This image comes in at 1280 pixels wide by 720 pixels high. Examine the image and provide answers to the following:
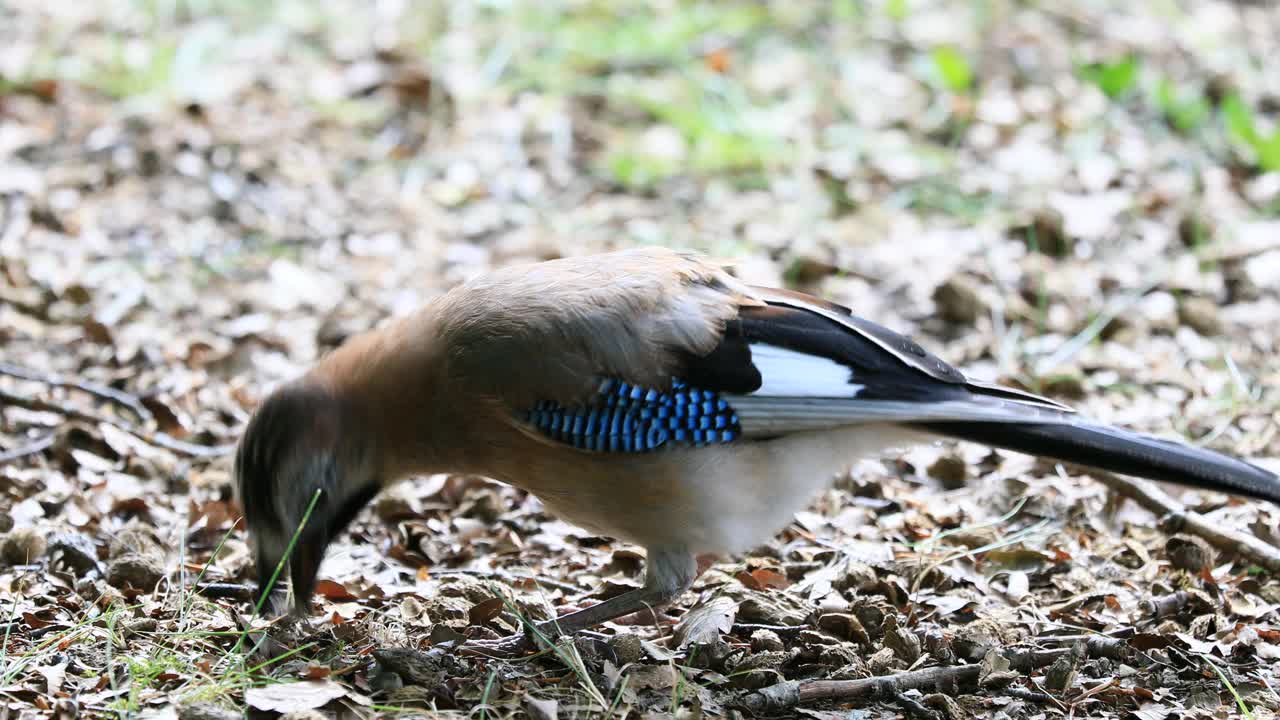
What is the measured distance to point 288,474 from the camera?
156 inches

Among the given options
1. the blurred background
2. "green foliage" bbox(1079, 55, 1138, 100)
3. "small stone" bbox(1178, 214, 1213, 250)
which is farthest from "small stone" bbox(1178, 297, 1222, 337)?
"green foliage" bbox(1079, 55, 1138, 100)

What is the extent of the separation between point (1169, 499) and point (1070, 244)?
2.15m

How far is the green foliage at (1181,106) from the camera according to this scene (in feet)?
24.8

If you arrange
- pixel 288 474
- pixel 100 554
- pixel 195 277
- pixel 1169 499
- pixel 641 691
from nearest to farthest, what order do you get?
pixel 641 691 < pixel 288 474 < pixel 100 554 < pixel 1169 499 < pixel 195 277

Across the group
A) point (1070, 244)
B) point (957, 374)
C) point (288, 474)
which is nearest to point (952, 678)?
point (957, 374)

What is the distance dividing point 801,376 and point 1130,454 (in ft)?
2.58

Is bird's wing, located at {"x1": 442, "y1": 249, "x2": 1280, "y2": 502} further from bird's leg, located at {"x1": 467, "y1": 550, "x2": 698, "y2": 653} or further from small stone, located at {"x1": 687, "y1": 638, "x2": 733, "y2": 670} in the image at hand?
small stone, located at {"x1": 687, "y1": 638, "x2": 733, "y2": 670}

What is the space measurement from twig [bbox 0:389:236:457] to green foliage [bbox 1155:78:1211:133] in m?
4.91

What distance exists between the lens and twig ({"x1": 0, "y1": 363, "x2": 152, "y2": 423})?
514cm

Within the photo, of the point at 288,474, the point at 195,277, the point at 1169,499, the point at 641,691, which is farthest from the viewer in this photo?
the point at 195,277

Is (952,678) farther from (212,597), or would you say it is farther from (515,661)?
(212,597)

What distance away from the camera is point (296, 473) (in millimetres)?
3967

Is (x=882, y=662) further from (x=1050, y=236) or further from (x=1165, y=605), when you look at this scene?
(x=1050, y=236)

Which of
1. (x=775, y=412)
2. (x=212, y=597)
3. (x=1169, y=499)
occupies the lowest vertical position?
(x=212, y=597)
